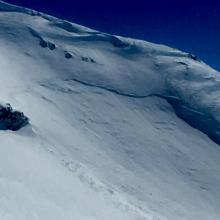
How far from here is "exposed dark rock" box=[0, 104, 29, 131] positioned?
98.1 ft

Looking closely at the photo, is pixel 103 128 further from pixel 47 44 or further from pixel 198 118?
pixel 47 44

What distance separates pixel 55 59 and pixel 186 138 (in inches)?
730

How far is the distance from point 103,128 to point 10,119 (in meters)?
9.13

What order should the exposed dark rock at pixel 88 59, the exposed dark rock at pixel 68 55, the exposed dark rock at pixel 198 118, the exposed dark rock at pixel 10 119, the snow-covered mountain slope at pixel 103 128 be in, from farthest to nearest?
the exposed dark rock at pixel 68 55, the exposed dark rock at pixel 88 59, the exposed dark rock at pixel 198 118, the exposed dark rock at pixel 10 119, the snow-covered mountain slope at pixel 103 128

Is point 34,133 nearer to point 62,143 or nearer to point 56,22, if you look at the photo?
point 62,143

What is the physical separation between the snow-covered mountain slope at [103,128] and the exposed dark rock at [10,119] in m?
0.53

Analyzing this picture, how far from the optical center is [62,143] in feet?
106

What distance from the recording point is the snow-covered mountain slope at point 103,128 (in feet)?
82.5

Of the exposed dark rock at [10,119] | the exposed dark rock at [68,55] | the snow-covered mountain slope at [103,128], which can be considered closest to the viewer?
the snow-covered mountain slope at [103,128]

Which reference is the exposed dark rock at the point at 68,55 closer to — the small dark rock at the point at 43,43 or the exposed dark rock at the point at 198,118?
the small dark rock at the point at 43,43

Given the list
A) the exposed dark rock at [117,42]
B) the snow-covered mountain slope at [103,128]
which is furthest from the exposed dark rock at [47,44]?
the exposed dark rock at [117,42]

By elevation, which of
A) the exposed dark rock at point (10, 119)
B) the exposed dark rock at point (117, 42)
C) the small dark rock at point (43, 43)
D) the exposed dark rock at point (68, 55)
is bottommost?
the exposed dark rock at point (10, 119)

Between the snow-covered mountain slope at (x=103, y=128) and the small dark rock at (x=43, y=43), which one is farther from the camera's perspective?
the small dark rock at (x=43, y=43)

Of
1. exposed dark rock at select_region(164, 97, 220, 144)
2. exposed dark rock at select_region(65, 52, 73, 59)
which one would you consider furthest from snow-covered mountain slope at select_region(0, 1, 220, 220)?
exposed dark rock at select_region(65, 52, 73, 59)
